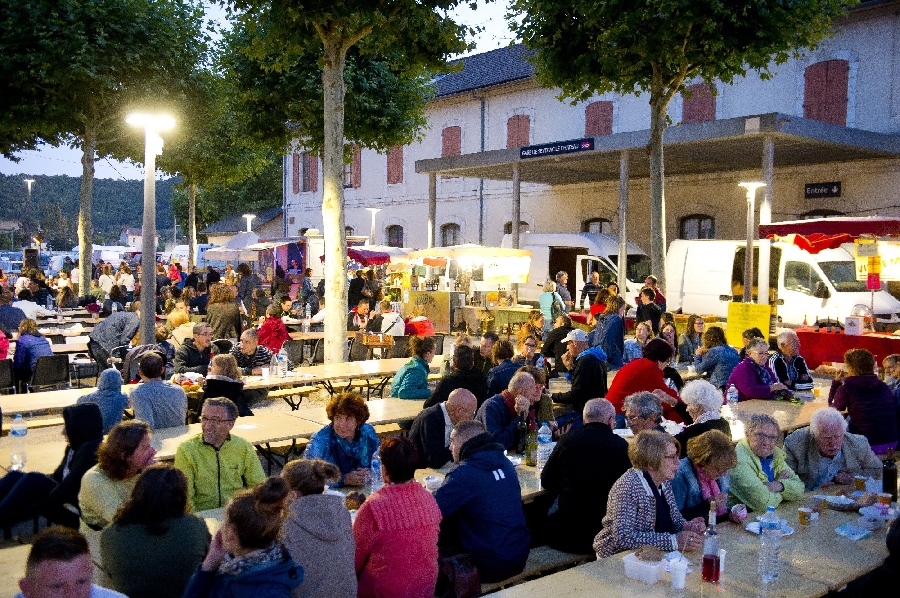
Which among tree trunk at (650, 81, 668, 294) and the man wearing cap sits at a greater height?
tree trunk at (650, 81, 668, 294)

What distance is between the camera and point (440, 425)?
20.5 feet

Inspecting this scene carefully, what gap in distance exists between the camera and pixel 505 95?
29.2 meters

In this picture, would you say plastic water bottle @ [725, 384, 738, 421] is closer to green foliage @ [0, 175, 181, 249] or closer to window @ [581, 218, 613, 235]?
window @ [581, 218, 613, 235]

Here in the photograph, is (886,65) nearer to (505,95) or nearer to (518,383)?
(505,95)

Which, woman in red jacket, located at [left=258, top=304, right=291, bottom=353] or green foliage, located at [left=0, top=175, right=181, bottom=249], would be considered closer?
woman in red jacket, located at [left=258, top=304, right=291, bottom=353]

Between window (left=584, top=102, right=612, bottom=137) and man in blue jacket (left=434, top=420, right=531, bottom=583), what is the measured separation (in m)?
22.9

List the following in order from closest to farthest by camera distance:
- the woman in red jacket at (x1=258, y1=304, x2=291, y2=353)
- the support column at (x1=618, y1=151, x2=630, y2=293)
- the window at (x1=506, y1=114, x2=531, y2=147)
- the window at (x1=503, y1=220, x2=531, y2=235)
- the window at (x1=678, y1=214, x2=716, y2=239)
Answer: the woman in red jacket at (x1=258, y1=304, x2=291, y2=353) → the support column at (x1=618, y1=151, x2=630, y2=293) → the window at (x1=678, y1=214, x2=716, y2=239) → the window at (x1=506, y1=114, x2=531, y2=147) → the window at (x1=503, y1=220, x2=531, y2=235)

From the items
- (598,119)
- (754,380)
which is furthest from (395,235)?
(754,380)

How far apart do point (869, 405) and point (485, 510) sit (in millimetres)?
4128

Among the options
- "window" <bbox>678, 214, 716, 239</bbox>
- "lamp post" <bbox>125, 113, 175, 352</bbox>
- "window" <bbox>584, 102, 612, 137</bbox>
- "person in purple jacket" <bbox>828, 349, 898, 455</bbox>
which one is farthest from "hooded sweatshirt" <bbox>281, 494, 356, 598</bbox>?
"window" <bbox>584, 102, 612, 137</bbox>

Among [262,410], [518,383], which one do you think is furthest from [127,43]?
[518,383]

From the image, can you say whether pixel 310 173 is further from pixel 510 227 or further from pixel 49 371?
pixel 49 371

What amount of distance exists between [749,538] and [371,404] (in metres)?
4.27

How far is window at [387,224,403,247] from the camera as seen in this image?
111 feet
